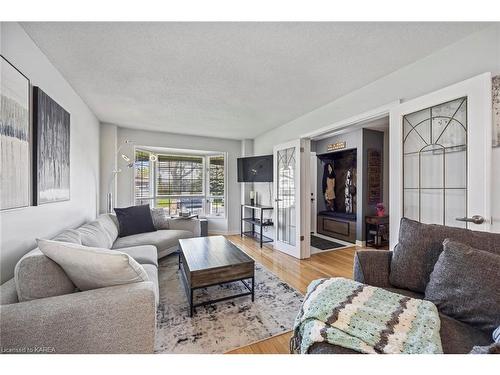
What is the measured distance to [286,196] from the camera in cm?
383

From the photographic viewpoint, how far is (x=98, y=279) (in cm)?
121

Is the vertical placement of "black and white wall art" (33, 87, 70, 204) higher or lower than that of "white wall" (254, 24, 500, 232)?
lower

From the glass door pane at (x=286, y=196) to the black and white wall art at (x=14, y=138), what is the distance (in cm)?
310

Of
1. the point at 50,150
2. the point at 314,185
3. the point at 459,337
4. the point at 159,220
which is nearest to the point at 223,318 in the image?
the point at 459,337

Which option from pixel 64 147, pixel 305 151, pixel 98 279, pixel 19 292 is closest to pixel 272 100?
pixel 305 151

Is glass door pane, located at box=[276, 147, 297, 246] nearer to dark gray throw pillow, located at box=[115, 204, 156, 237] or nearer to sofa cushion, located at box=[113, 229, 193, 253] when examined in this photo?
sofa cushion, located at box=[113, 229, 193, 253]

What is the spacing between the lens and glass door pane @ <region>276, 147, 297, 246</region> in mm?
3645

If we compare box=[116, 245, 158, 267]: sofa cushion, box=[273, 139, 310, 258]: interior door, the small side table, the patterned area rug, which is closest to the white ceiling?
box=[273, 139, 310, 258]: interior door

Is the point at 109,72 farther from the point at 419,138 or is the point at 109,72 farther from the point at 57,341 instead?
the point at 419,138

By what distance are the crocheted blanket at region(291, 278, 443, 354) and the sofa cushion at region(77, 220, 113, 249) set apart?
2021 millimetres

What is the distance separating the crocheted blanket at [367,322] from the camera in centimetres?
88

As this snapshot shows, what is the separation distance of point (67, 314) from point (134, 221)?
2.40 meters

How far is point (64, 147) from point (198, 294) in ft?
6.77

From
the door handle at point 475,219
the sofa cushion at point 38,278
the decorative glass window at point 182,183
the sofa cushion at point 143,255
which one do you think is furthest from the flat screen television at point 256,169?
the sofa cushion at point 38,278
